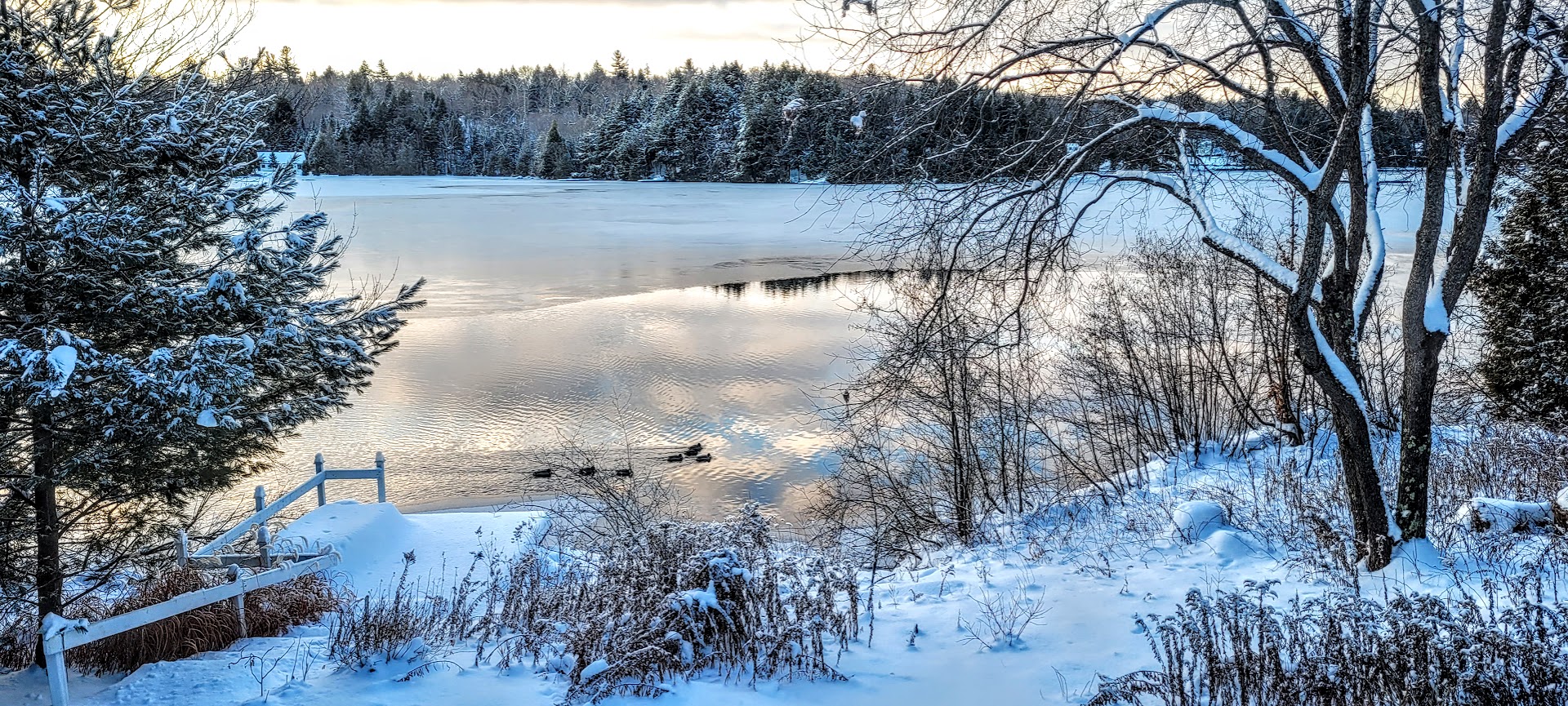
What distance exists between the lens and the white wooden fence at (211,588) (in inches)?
220

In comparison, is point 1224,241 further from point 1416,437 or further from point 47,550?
point 47,550

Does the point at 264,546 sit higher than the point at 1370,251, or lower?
lower

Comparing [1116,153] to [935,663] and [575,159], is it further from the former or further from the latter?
[575,159]

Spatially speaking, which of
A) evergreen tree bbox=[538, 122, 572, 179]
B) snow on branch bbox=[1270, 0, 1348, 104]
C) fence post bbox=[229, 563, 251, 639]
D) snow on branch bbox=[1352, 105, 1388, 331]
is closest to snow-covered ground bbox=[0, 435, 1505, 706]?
fence post bbox=[229, 563, 251, 639]

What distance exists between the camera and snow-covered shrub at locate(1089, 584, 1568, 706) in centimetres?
369

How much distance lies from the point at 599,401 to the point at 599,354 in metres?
3.83

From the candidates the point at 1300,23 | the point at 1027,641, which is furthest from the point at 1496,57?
the point at 1027,641

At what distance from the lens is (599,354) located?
2231cm

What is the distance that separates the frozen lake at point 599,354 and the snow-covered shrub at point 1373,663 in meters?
3.35

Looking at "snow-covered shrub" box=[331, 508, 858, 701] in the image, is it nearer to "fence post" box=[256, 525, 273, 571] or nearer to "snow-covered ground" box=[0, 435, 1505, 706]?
"snow-covered ground" box=[0, 435, 1505, 706]

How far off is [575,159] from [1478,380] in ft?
269

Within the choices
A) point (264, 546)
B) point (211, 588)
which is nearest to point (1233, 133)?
point (211, 588)

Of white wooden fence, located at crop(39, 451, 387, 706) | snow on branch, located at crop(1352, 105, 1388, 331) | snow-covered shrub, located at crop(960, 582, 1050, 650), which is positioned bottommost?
white wooden fence, located at crop(39, 451, 387, 706)

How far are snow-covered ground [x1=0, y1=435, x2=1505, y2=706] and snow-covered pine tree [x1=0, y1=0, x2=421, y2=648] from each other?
1.43 meters
